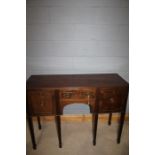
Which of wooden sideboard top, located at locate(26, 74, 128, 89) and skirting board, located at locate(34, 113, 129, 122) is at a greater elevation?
wooden sideboard top, located at locate(26, 74, 128, 89)

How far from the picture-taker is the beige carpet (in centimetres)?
204

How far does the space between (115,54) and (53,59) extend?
814mm

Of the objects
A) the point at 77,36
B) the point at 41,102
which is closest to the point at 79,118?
the point at 41,102

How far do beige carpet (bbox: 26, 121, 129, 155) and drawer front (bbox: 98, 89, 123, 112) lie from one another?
419 millimetres

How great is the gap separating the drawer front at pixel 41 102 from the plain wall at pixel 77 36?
67 cm

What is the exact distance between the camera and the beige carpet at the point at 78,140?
6.70ft

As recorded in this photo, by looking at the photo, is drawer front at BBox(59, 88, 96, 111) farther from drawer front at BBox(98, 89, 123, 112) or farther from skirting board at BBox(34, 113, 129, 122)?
skirting board at BBox(34, 113, 129, 122)

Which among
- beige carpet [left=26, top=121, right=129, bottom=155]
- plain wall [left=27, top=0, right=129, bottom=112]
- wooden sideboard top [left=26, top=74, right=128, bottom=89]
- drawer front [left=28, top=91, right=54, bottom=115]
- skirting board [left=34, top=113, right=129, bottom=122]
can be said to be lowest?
beige carpet [left=26, top=121, right=129, bottom=155]

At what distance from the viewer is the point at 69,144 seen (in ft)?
7.13

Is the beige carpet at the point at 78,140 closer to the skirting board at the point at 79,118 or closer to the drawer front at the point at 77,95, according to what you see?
the skirting board at the point at 79,118

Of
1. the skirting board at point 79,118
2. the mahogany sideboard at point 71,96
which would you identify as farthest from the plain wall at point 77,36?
the skirting board at point 79,118

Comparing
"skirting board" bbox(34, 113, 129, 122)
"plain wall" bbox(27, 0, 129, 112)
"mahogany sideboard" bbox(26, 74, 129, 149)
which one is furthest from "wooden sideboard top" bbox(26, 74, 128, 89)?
"skirting board" bbox(34, 113, 129, 122)

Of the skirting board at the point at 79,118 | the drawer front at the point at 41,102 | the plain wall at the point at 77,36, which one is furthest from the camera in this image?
the skirting board at the point at 79,118
